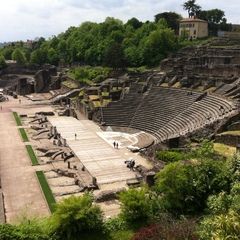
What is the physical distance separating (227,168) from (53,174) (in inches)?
695

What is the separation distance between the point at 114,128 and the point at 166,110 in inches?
316

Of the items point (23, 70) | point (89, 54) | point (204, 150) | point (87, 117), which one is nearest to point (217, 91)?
point (87, 117)

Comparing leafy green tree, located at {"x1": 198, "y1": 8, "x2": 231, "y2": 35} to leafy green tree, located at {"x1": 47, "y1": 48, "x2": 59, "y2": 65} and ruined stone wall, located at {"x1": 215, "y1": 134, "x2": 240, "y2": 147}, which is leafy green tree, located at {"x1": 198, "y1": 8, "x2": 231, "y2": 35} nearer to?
leafy green tree, located at {"x1": 47, "y1": 48, "x2": 59, "y2": 65}

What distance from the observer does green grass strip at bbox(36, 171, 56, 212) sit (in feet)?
86.0

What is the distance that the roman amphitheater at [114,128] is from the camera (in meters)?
Answer: 30.2


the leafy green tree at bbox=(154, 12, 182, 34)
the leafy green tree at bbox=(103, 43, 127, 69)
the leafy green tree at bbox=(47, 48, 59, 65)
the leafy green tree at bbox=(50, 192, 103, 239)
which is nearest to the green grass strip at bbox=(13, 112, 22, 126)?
the leafy green tree at bbox=(103, 43, 127, 69)

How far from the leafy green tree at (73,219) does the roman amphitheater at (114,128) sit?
5.13m

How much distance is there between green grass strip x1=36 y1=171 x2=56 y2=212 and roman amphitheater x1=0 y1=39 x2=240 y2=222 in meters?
0.41

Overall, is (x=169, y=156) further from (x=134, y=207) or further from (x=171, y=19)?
(x=171, y=19)

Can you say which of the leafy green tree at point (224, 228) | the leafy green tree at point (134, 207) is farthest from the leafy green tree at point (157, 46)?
the leafy green tree at point (224, 228)

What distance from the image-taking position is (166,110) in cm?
4847

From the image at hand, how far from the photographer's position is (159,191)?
73.2ft

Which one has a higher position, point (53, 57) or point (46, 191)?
point (53, 57)

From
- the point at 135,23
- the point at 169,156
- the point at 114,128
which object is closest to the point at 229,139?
the point at 169,156
